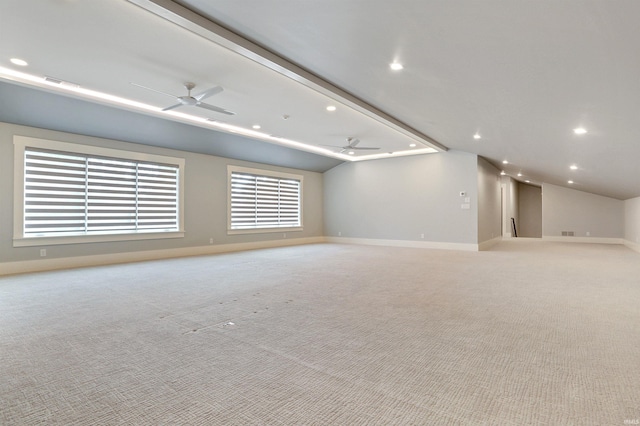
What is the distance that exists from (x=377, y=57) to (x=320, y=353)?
301cm

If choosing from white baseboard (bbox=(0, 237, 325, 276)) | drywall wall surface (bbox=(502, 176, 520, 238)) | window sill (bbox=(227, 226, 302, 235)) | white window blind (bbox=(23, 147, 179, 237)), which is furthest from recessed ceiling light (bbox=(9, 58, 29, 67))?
drywall wall surface (bbox=(502, 176, 520, 238))

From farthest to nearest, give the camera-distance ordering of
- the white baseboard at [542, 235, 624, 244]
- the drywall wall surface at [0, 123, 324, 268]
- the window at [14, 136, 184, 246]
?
the white baseboard at [542, 235, 624, 244], the window at [14, 136, 184, 246], the drywall wall surface at [0, 123, 324, 268]

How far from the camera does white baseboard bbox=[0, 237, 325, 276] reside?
19.0ft

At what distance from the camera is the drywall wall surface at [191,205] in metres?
5.67

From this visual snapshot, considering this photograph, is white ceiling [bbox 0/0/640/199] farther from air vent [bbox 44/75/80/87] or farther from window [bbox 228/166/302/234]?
window [bbox 228/166/302/234]

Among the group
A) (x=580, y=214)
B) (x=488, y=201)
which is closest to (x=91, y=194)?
(x=488, y=201)

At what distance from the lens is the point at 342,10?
106 inches

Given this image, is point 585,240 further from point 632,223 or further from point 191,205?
point 191,205

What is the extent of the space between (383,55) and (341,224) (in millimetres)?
8518

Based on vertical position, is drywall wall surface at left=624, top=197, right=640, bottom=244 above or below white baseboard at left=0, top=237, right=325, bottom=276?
above

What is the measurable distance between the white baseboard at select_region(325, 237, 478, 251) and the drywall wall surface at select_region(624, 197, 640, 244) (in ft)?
15.8

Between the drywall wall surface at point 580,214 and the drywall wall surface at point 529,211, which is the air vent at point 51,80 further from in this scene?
the drywall wall surface at point 529,211

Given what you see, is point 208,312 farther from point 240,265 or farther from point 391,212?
point 391,212

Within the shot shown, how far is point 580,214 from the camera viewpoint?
40.1 feet
